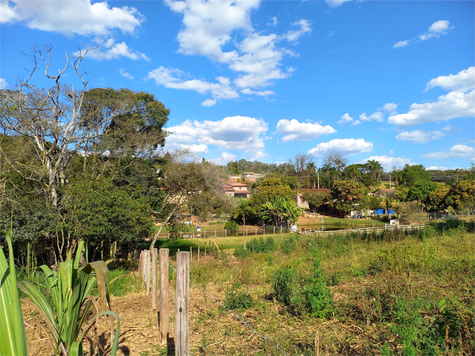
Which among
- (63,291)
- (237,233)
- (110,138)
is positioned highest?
(110,138)

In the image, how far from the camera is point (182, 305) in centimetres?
264

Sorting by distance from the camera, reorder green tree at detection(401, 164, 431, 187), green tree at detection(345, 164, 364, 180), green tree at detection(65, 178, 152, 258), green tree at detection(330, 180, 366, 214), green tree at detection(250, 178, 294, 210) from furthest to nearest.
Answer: green tree at detection(345, 164, 364, 180) → green tree at detection(401, 164, 431, 187) → green tree at detection(330, 180, 366, 214) → green tree at detection(250, 178, 294, 210) → green tree at detection(65, 178, 152, 258)

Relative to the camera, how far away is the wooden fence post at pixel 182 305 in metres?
2.55

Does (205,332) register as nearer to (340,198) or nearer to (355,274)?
(355,274)

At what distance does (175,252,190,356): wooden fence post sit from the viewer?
8.38 feet

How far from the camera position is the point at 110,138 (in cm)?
1620

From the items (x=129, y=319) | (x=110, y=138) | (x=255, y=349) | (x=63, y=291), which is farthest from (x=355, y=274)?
(x=110, y=138)

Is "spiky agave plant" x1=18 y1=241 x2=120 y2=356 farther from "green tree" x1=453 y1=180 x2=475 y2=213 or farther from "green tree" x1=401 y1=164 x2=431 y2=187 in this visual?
"green tree" x1=401 y1=164 x2=431 y2=187

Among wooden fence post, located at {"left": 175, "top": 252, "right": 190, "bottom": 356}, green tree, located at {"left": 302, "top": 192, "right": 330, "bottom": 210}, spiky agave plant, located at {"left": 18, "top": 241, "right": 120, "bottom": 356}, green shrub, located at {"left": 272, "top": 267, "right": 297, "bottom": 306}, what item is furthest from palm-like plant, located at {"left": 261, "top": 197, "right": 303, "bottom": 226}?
spiky agave plant, located at {"left": 18, "top": 241, "right": 120, "bottom": 356}

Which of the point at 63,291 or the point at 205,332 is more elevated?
the point at 63,291

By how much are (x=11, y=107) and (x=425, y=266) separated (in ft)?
44.9

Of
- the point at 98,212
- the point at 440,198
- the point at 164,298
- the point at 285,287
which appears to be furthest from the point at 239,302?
the point at 440,198

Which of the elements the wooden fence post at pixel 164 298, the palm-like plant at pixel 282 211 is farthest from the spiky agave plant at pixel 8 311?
the palm-like plant at pixel 282 211

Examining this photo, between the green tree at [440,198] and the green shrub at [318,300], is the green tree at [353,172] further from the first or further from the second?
the green shrub at [318,300]
